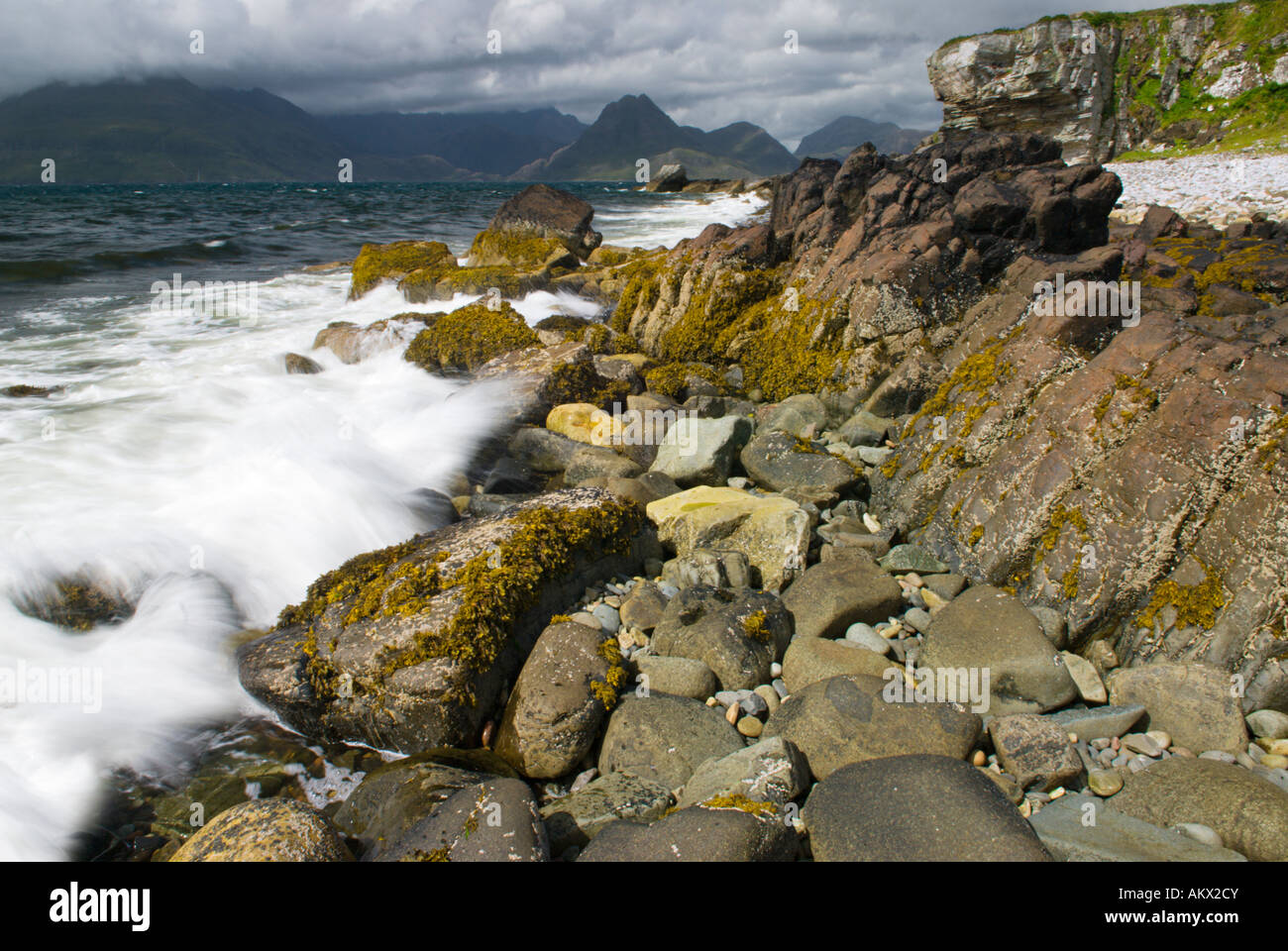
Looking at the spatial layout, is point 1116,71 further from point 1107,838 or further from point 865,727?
point 1107,838

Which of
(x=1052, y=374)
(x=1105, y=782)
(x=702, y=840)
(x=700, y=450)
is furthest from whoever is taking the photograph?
(x=700, y=450)

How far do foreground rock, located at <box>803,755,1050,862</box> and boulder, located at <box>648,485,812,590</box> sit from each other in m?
2.62

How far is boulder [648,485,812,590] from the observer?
660 cm

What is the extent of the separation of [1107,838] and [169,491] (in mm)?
10406

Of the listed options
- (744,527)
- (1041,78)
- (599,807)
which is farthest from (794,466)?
(1041,78)

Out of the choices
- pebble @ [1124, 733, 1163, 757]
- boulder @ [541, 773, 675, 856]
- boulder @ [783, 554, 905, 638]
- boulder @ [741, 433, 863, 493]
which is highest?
boulder @ [741, 433, 863, 493]

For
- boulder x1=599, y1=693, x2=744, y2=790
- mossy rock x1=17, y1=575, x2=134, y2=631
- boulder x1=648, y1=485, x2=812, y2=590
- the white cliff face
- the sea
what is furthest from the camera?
the white cliff face

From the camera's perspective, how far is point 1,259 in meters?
27.3

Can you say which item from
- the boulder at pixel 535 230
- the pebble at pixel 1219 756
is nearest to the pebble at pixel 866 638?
the pebble at pixel 1219 756

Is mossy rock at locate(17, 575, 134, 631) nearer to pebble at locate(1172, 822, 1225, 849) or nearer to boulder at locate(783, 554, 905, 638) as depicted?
boulder at locate(783, 554, 905, 638)

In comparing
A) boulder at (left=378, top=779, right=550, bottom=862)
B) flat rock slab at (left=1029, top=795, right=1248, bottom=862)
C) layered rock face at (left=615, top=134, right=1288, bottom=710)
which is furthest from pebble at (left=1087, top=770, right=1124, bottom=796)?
boulder at (left=378, top=779, right=550, bottom=862)

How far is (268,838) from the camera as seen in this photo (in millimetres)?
3830
